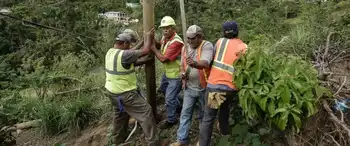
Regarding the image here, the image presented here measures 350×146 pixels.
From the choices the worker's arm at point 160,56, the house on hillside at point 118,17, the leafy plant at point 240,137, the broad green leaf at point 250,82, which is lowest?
the leafy plant at point 240,137

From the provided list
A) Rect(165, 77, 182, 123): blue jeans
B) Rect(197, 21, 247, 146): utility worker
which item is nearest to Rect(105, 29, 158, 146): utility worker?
Rect(165, 77, 182, 123): blue jeans

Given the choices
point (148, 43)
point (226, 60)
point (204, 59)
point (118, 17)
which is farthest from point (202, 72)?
point (118, 17)

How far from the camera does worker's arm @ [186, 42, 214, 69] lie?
4.15 m

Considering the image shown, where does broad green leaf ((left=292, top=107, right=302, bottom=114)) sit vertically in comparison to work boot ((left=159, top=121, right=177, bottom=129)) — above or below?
above

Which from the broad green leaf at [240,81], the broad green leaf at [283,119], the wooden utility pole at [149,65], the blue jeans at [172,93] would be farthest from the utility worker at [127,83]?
the broad green leaf at [283,119]

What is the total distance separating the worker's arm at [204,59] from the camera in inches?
163

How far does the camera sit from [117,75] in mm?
4902

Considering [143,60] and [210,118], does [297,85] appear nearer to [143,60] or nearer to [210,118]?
[210,118]

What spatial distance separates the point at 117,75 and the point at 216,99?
1.52 meters

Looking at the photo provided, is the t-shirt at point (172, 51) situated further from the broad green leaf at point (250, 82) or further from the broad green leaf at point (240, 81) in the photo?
the broad green leaf at point (250, 82)

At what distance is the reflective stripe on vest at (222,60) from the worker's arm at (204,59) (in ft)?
0.27

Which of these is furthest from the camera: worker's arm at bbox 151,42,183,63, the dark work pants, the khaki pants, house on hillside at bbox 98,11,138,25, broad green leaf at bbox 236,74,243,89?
house on hillside at bbox 98,11,138,25

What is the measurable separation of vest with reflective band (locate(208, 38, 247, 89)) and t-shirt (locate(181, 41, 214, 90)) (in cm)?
10

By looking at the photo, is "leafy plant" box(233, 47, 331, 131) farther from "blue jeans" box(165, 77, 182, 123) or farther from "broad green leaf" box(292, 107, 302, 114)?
"blue jeans" box(165, 77, 182, 123)
